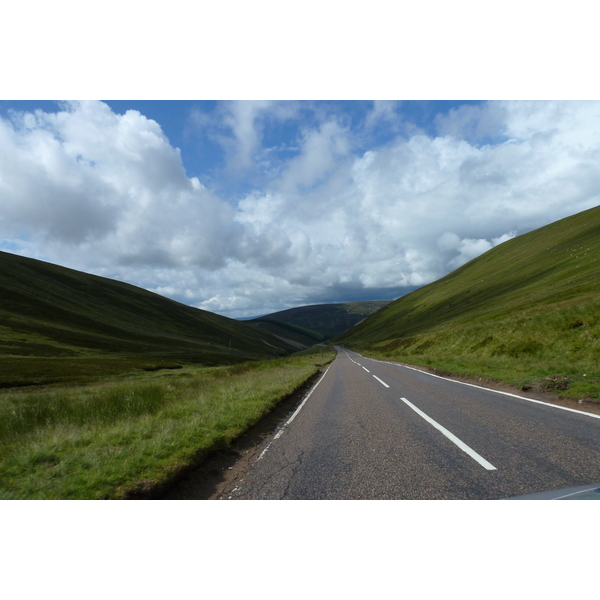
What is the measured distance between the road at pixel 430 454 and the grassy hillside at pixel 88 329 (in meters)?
39.3

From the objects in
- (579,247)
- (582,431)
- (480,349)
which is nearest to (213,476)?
(582,431)

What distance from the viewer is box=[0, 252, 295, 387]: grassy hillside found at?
1787 inches

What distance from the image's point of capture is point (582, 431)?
6941 mm

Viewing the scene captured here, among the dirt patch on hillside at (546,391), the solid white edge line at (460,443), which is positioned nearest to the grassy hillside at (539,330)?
the dirt patch on hillside at (546,391)

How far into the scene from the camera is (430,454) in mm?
6023

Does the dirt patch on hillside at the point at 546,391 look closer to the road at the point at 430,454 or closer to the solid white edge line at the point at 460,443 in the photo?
the road at the point at 430,454

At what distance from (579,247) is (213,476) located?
87.5 meters

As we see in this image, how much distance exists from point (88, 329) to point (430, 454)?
296ft

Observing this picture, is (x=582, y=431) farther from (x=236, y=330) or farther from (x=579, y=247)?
(x=236, y=330)

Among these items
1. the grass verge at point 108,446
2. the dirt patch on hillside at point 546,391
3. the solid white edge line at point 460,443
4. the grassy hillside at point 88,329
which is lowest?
the dirt patch on hillside at point 546,391

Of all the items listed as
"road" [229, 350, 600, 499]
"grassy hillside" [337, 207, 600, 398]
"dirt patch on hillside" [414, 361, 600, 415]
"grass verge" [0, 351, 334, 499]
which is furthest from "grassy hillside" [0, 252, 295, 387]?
"grassy hillside" [337, 207, 600, 398]

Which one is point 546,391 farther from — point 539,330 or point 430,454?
point 539,330

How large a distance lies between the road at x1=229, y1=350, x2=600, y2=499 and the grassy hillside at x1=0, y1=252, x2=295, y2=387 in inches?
1547

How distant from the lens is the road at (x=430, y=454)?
4715 millimetres
